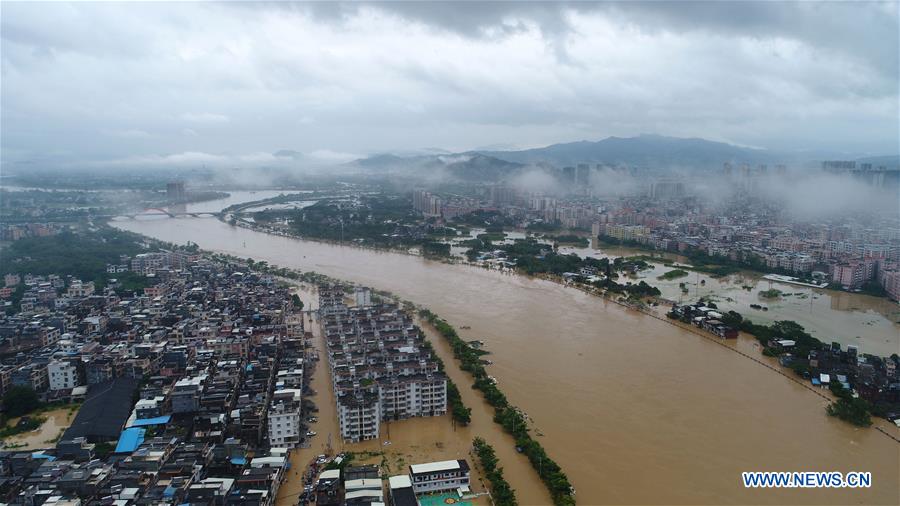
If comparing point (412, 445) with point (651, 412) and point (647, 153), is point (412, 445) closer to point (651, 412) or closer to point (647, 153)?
point (651, 412)

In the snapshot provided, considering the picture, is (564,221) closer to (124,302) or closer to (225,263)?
(225,263)

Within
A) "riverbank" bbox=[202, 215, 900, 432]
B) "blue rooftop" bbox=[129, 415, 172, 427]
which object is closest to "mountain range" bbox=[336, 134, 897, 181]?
"riverbank" bbox=[202, 215, 900, 432]

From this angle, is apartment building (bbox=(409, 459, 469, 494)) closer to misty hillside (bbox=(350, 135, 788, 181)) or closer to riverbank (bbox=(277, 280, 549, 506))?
riverbank (bbox=(277, 280, 549, 506))

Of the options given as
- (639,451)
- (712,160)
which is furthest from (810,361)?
(712,160)

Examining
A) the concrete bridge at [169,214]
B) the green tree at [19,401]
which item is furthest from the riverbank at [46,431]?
the concrete bridge at [169,214]

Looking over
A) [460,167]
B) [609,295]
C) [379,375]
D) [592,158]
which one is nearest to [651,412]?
[379,375]
